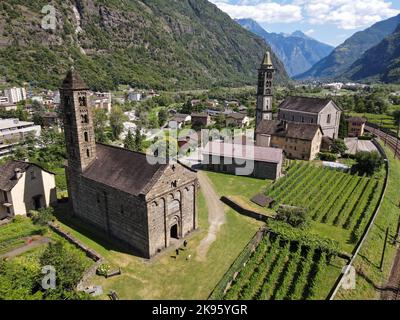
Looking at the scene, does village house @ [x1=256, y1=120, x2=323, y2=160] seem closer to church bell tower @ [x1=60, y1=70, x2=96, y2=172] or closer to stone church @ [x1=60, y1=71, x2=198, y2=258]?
stone church @ [x1=60, y1=71, x2=198, y2=258]

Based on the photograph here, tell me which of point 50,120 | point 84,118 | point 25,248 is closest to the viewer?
point 25,248

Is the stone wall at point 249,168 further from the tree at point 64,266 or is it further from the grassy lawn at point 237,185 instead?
the tree at point 64,266

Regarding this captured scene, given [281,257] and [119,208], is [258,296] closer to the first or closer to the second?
[281,257]

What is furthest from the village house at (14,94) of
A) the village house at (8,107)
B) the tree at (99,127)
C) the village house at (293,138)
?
the village house at (293,138)

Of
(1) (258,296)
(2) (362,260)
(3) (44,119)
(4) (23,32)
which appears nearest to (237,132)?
(3) (44,119)

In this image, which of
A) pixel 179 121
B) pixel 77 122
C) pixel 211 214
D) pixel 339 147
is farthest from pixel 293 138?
pixel 179 121

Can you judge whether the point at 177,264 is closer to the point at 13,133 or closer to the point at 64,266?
the point at 64,266
